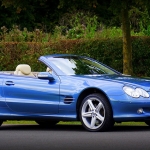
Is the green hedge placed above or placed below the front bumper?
above

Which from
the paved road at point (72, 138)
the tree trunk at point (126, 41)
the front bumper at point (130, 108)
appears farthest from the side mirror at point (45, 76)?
the tree trunk at point (126, 41)

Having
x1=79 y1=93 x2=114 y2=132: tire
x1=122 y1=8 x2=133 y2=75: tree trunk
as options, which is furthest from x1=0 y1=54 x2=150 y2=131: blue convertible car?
x1=122 y1=8 x2=133 y2=75: tree trunk

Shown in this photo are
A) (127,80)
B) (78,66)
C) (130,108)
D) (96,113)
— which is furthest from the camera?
(78,66)

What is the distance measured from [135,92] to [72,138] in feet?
4.76

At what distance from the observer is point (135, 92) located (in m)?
13.2

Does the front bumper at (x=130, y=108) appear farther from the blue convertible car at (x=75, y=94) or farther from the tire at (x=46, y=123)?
the tire at (x=46, y=123)

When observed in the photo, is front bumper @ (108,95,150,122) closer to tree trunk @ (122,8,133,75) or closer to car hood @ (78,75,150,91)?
car hood @ (78,75,150,91)

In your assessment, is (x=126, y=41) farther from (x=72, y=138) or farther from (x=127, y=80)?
(x=72, y=138)

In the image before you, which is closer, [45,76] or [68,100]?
[68,100]

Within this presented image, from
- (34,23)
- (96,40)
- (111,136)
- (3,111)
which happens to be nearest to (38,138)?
(111,136)

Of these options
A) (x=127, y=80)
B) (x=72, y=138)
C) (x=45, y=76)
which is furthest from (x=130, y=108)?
(x=45, y=76)

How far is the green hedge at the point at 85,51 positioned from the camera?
25.4 m

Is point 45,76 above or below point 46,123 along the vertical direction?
above

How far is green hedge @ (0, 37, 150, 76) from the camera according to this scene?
25422 millimetres
